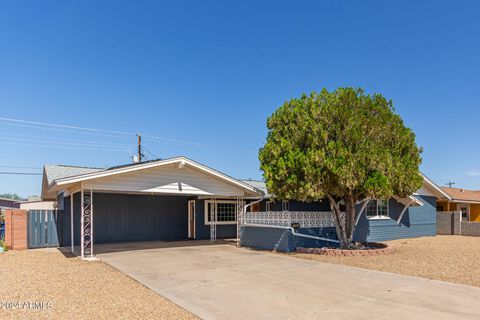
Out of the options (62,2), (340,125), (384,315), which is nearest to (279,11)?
(340,125)

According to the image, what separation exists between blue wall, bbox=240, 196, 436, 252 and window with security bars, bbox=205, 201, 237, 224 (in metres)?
3.73

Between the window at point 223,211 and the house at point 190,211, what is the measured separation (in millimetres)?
53

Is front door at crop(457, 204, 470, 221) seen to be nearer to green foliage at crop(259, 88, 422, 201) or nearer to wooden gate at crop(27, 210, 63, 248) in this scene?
green foliage at crop(259, 88, 422, 201)

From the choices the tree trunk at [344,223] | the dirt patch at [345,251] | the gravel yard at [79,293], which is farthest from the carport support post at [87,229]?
the tree trunk at [344,223]

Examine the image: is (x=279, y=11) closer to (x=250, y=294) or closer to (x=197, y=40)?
(x=197, y=40)

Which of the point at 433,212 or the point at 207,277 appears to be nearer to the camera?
the point at 207,277

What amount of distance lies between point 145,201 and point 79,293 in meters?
10.7

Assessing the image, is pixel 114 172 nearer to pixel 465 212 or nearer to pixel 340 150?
pixel 340 150

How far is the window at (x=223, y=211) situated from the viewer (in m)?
18.2

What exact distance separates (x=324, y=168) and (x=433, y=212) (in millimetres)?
13345

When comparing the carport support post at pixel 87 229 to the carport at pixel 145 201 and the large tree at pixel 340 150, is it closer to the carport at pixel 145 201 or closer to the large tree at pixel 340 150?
the carport at pixel 145 201

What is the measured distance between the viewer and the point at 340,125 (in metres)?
11.8

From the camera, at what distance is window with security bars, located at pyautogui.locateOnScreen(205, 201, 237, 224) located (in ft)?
59.8

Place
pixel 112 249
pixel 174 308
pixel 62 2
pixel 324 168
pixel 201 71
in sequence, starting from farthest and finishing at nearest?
pixel 201 71 < pixel 112 249 < pixel 62 2 < pixel 324 168 < pixel 174 308
